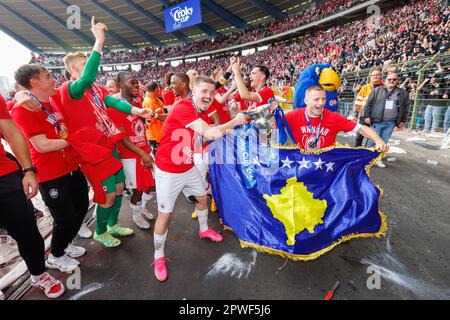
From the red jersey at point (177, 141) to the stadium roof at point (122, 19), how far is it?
3108cm

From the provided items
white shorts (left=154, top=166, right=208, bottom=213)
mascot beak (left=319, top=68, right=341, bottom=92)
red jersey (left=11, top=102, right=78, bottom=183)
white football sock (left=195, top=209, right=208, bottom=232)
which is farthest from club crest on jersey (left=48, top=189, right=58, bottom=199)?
mascot beak (left=319, top=68, right=341, bottom=92)

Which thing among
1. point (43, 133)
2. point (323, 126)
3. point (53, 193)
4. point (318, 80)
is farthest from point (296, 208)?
point (43, 133)

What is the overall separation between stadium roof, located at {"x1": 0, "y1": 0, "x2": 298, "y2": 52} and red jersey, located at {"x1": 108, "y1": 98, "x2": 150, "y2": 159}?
3052 cm

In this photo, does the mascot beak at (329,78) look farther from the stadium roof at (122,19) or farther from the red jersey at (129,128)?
the stadium roof at (122,19)

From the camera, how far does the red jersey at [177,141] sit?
7.32 feet

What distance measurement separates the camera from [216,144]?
314cm

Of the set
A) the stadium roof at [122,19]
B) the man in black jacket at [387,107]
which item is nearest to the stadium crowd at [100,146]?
the man in black jacket at [387,107]

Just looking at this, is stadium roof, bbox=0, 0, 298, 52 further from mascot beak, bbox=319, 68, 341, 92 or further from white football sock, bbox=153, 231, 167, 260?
white football sock, bbox=153, 231, 167, 260

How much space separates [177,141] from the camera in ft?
7.60

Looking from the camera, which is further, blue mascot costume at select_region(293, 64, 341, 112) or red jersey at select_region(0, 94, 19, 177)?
blue mascot costume at select_region(293, 64, 341, 112)

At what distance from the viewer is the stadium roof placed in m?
29.7
